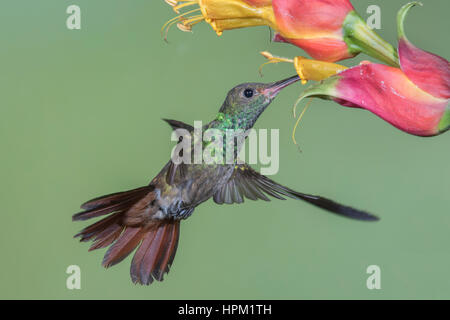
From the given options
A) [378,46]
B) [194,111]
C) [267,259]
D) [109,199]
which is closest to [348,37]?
[378,46]

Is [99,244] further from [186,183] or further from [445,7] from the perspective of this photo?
[445,7]

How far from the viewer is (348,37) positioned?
44cm

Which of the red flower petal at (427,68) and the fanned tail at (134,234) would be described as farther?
the fanned tail at (134,234)

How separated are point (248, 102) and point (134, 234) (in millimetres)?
240

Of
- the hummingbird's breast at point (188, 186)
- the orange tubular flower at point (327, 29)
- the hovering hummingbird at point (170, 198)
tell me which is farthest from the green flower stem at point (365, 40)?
the hummingbird's breast at point (188, 186)

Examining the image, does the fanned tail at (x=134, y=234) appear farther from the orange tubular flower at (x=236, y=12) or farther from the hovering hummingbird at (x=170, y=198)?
the orange tubular flower at (x=236, y=12)

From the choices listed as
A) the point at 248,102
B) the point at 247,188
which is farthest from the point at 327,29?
the point at 247,188

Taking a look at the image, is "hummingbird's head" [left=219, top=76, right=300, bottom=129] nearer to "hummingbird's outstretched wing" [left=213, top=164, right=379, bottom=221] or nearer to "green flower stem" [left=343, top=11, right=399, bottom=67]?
"hummingbird's outstretched wing" [left=213, top=164, right=379, bottom=221]

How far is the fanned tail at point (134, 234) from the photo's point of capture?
0.63 meters

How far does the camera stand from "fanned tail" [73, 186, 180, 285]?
63cm

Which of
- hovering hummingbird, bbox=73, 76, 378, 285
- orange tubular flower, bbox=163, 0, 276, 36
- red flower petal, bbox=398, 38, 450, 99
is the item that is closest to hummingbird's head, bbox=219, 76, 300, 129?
hovering hummingbird, bbox=73, 76, 378, 285

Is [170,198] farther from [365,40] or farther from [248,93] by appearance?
[365,40]

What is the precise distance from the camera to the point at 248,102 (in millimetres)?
651

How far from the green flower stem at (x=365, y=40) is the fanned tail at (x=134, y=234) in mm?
336
